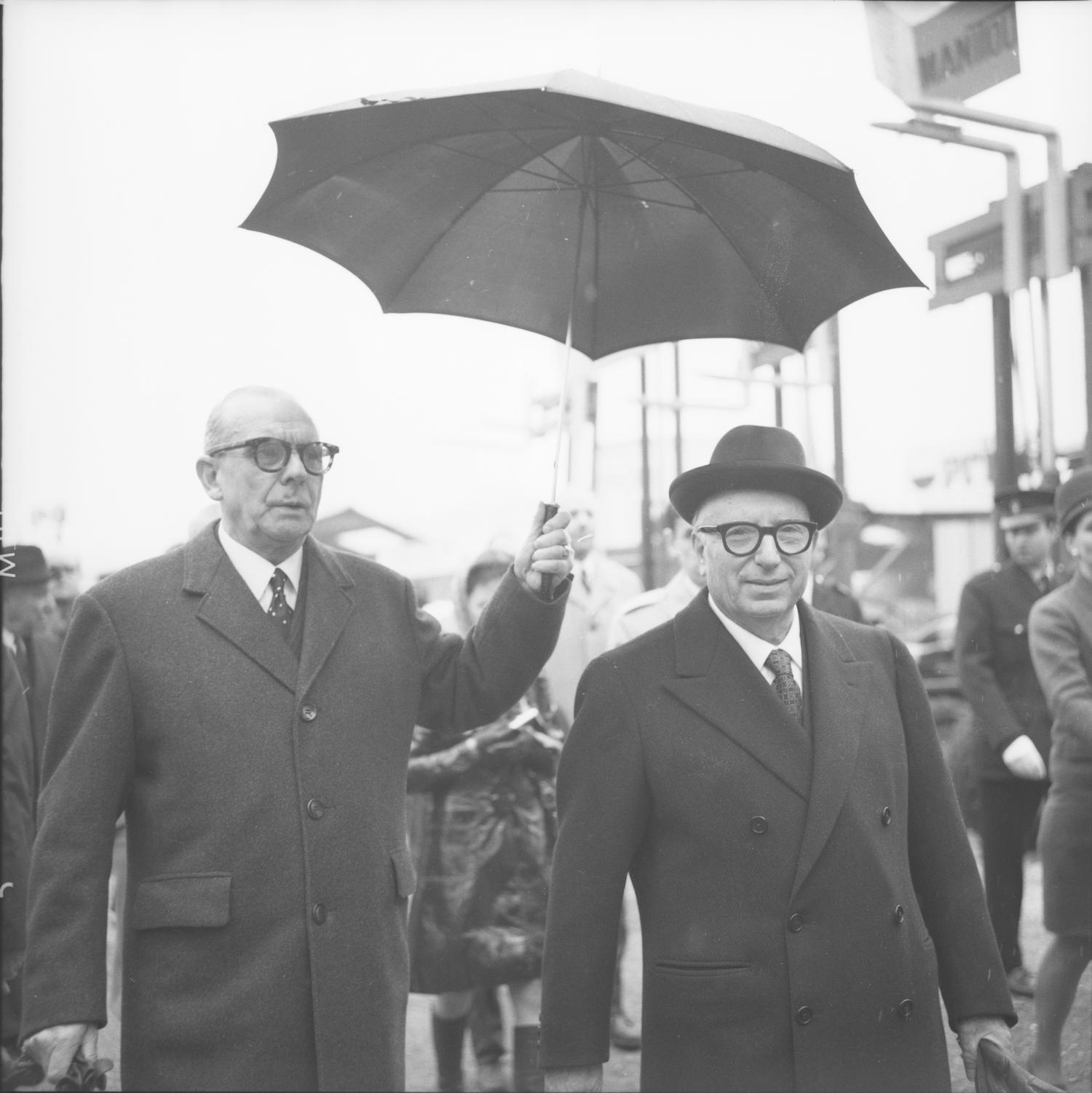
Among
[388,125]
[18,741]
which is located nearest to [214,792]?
[388,125]

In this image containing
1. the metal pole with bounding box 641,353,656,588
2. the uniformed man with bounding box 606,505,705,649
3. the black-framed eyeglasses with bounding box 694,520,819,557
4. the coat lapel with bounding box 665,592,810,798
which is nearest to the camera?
the coat lapel with bounding box 665,592,810,798

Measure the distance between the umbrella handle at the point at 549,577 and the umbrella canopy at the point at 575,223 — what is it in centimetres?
51

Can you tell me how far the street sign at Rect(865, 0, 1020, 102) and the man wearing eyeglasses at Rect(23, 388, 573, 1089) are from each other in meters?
2.51

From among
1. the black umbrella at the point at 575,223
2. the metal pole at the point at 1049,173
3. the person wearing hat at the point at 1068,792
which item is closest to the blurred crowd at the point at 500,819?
the person wearing hat at the point at 1068,792

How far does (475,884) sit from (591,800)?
72.5 inches

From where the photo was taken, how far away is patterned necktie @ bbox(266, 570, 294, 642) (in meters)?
3.07

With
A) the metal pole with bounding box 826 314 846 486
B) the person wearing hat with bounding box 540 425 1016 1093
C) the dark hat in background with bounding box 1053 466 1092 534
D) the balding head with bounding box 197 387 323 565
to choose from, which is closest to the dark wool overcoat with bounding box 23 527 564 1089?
the balding head with bounding box 197 387 323 565

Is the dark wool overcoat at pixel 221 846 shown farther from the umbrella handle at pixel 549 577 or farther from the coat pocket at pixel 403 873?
the umbrella handle at pixel 549 577

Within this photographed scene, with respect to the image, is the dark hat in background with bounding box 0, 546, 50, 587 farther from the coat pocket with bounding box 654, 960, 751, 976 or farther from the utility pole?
the utility pole

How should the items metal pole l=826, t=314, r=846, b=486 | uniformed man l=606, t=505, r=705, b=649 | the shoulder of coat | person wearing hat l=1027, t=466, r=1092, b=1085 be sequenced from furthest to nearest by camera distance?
metal pole l=826, t=314, r=846, b=486, the shoulder of coat, uniformed man l=606, t=505, r=705, b=649, person wearing hat l=1027, t=466, r=1092, b=1085

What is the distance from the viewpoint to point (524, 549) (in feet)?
10.4

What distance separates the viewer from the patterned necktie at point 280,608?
3.07m

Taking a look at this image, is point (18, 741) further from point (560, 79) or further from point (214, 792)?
point (560, 79)

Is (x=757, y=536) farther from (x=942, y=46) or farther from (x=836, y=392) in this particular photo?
(x=836, y=392)
